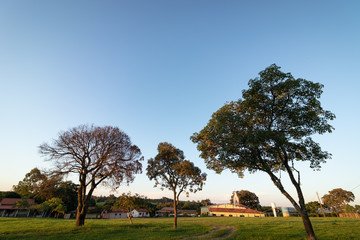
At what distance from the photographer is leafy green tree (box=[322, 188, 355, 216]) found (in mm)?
73562

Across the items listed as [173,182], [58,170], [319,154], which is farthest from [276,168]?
[58,170]

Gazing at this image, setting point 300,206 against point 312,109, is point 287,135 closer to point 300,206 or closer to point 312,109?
point 312,109

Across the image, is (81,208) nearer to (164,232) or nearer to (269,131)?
(164,232)

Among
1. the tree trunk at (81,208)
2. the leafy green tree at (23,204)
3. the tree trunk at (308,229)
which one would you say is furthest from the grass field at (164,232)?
the leafy green tree at (23,204)

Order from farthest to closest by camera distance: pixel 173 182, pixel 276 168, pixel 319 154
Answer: pixel 173 182, pixel 276 168, pixel 319 154

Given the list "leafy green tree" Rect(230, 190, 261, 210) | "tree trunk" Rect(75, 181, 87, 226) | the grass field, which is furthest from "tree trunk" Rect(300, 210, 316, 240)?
"leafy green tree" Rect(230, 190, 261, 210)

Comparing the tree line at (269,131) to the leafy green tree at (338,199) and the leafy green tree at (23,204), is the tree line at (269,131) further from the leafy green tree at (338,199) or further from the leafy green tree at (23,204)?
the leafy green tree at (338,199)

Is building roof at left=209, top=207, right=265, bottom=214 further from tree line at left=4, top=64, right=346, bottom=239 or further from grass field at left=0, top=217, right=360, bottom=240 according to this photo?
tree line at left=4, top=64, right=346, bottom=239

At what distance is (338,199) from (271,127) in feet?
314

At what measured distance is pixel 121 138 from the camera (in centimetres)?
2791

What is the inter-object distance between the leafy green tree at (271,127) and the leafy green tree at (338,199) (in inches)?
3523

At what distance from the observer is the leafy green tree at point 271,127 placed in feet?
46.5

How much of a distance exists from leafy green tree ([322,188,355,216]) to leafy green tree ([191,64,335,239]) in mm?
89490

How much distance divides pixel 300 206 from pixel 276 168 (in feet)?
14.5
